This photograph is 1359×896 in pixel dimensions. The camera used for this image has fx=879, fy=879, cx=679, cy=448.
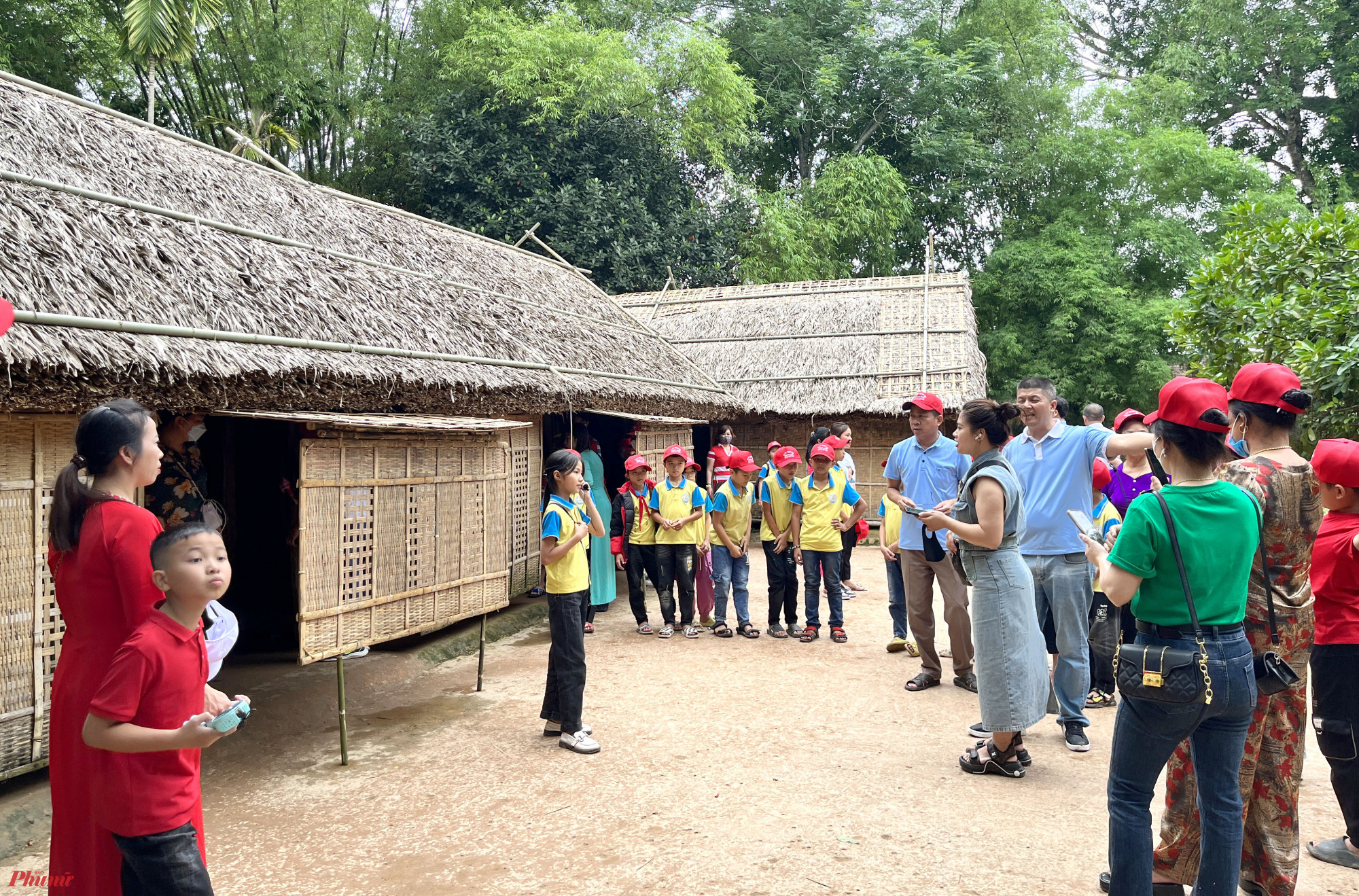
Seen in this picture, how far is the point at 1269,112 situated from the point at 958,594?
81.3 ft

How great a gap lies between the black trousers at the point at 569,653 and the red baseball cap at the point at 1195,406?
3139mm

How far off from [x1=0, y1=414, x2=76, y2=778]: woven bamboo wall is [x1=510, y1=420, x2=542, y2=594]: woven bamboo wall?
405cm

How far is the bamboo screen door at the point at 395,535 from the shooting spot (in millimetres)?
4594

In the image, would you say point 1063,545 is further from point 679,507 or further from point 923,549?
point 679,507

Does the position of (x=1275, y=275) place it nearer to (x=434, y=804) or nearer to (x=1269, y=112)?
(x=434, y=804)

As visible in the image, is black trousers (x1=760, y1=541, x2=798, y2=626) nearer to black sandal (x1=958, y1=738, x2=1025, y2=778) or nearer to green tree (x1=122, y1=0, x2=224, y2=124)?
black sandal (x1=958, y1=738, x2=1025, y2=778)

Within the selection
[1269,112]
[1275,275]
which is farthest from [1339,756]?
[1269,112]

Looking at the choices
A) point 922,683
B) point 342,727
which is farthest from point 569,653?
point 922,683

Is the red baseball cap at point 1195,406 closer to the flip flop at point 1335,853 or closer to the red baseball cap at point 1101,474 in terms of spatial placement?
the flip flop at point 1335,853

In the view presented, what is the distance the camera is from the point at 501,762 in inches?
184

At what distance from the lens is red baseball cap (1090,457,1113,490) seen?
5.58 meters

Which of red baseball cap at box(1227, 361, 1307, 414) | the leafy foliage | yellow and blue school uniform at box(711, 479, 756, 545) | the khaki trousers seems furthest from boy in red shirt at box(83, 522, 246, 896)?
the leafy foliage

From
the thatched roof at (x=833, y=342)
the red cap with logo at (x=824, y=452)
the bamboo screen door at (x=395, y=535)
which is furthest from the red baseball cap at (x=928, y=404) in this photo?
the thatched roof at (x=833, y=342)

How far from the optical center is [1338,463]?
132 inches
